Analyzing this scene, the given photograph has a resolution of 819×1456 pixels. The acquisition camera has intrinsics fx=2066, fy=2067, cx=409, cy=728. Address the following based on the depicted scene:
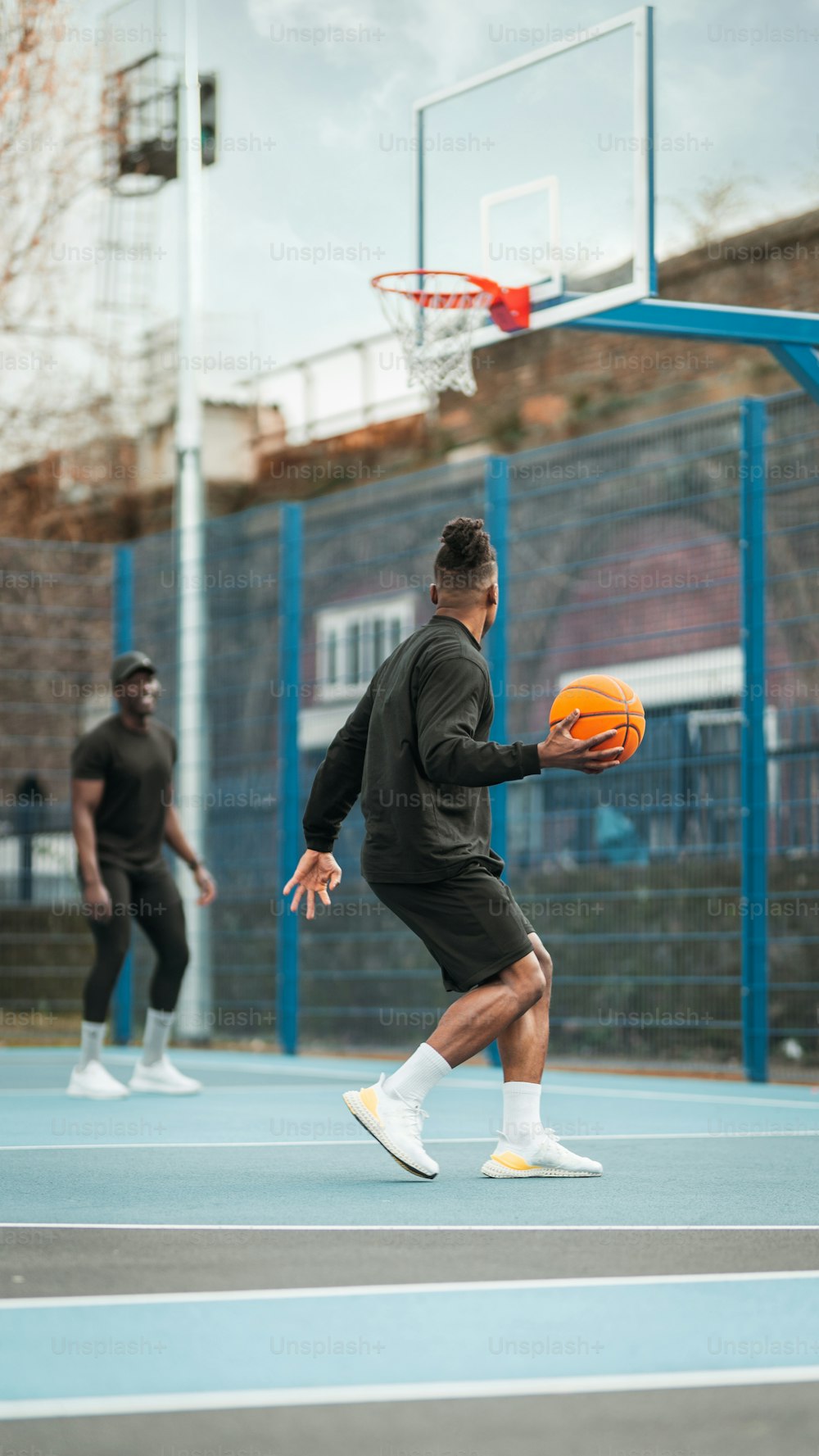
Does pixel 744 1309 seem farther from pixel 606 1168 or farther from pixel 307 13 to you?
pixel 307 13

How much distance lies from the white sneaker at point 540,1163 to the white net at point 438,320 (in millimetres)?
4460

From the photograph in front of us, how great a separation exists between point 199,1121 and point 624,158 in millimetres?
4663

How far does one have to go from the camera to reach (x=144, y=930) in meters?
9.90

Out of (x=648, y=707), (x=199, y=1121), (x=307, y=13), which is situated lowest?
(x=199, y=1121)

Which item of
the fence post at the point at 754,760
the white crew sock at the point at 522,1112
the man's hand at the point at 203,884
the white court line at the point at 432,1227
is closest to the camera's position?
the white court line at the point at 432,1227

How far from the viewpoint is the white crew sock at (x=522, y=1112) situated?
20.7 feet

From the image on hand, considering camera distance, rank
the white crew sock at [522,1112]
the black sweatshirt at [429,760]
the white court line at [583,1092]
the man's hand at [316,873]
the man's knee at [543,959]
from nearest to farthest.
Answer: the black sweatshirt at [429,760] → the white crew sock at [522,1112] → the man's knee at [543,959] → the man's hand at [316,873] → the white court line at [583,1092]

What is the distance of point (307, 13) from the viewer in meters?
15.5

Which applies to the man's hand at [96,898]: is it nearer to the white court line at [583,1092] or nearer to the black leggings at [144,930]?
the black leggings at [144,930]

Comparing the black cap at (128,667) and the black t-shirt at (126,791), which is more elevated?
the black cap at (128,667)

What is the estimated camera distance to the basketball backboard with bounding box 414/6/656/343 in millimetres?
9195

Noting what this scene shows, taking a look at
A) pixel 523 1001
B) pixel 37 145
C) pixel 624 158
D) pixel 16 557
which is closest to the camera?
pixel 523 1001

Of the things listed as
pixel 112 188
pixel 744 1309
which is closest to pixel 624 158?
pixel 744 1309

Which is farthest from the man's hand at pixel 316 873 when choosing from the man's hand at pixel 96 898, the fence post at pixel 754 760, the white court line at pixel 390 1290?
the fence post at pixel 754 760
